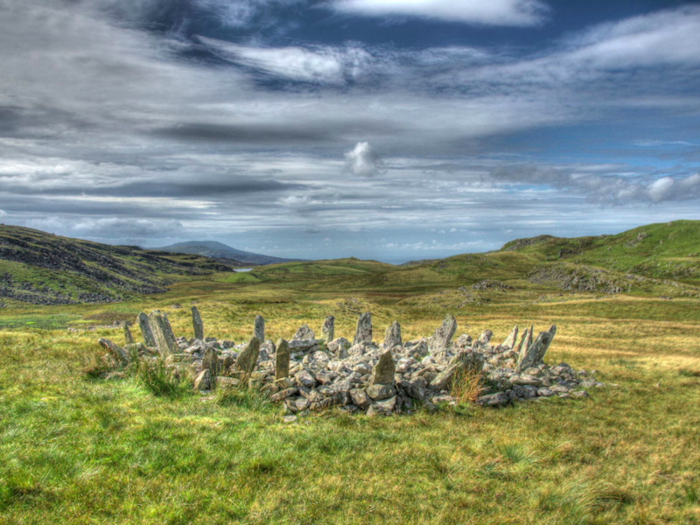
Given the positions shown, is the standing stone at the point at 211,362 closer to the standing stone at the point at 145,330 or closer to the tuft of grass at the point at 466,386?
the standing stone at the point at 145,330

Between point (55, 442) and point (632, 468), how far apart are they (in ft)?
39.5

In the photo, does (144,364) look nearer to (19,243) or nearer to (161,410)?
(161,410)

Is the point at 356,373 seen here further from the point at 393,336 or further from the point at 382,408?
the point at 393,336

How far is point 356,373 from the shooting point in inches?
510

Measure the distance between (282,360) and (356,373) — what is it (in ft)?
8.46

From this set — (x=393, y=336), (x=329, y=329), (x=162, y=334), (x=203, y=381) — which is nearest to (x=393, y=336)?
(x=393, y=336)

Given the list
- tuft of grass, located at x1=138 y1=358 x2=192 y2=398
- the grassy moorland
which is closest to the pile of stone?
tuft of grass, located at x1=138 y1=358 x2=192 y2=398

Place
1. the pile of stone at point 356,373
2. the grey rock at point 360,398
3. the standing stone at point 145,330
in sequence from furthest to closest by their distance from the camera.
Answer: the standing stone at point 145,330 < the pile of stone at point 356,373 < the grey rock at point 360,398

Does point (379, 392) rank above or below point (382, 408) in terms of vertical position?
above

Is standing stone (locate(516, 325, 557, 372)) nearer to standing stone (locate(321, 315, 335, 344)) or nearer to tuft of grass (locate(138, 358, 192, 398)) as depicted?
standing stone (locate(321, 315, 335, 344))

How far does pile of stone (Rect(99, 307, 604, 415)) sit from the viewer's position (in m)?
11.7

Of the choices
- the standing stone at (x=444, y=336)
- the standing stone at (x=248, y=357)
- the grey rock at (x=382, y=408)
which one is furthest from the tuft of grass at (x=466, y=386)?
the standing stone at (x=248, y=357)

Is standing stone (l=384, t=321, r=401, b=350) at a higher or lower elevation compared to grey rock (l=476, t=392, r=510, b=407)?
higher

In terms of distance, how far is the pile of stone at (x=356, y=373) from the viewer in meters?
11.7
